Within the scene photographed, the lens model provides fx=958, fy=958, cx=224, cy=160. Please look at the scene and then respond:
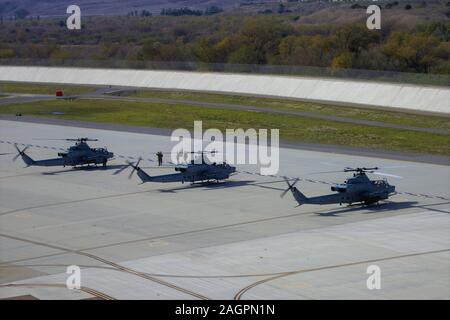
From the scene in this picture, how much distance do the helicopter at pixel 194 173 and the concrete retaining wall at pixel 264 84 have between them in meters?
38.3

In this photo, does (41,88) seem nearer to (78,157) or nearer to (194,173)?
(78,157)

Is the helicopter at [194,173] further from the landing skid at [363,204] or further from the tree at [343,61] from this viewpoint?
the tree at [343,61]

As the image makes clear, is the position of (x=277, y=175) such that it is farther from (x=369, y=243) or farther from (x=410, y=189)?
(x=369, y=243)

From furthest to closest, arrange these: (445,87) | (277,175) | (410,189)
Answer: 1. (445,87)
2. (277,175)
3. (410,189)

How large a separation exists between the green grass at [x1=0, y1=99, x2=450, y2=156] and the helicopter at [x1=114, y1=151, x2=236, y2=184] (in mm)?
20048

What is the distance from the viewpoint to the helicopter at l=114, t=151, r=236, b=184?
6238cm

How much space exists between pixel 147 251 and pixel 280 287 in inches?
359

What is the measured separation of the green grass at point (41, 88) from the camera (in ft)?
438

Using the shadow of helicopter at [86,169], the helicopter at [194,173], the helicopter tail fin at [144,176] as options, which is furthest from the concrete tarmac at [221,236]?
the helicopter tail fin at [144,176]

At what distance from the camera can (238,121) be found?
9925cm

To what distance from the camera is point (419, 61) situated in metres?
133

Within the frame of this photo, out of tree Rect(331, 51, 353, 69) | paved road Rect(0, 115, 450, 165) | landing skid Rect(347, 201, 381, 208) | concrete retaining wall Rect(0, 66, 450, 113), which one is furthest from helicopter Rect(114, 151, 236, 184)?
tree Rect(331, 51, 353, 69)

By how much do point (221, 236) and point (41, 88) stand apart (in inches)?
3625

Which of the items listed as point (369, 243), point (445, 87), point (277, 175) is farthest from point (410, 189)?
point (445, 87)
